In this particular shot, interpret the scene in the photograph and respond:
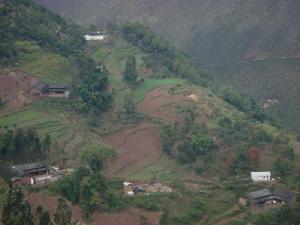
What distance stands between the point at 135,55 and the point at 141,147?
52.1 feet

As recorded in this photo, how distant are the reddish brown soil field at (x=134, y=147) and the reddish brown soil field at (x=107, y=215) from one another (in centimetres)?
435

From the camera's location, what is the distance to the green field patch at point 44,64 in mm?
46469

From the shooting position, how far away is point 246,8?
78.5m

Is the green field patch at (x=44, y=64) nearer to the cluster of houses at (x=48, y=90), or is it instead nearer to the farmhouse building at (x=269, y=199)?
the cluster of houses at (x=48, y=90)

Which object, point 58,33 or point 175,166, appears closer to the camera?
point 175,166

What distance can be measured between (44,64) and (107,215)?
17.3m

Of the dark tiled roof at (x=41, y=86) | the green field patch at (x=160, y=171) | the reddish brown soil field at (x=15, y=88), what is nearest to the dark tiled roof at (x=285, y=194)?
the green field patch at (x=160, y=171)

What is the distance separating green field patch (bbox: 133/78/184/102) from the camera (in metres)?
47.6

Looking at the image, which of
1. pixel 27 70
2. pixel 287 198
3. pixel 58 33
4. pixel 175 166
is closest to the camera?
pixel 287 198

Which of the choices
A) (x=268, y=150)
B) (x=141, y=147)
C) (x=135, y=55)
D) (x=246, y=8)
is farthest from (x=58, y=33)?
(x=246, y=8)

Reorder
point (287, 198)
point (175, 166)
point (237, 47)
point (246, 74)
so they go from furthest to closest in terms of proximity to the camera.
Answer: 1. point (237, 47)
2. point (246, 74)
3. point (175, 166)
4. point (287, 198)

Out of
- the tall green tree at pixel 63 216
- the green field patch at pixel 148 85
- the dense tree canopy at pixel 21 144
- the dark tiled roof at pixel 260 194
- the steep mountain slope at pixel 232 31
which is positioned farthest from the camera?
the steep mountain slope at pixel 232 31

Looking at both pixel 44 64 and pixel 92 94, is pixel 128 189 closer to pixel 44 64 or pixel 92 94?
pixel 92 94

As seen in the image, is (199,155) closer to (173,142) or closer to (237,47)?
(173,142)
